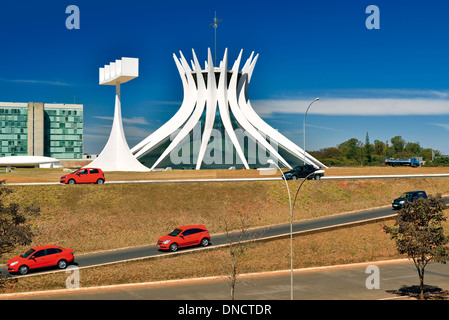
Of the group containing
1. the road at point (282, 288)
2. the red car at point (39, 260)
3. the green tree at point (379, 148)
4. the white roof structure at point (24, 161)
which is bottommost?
the road at point (282, 288)

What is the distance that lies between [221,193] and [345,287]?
17.6 m

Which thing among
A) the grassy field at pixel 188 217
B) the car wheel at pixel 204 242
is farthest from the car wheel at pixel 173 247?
the car wheel at pixel 204 242

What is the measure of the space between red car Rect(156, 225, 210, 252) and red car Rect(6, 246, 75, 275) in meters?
5.54

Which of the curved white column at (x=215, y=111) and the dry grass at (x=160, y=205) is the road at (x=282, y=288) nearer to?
the dry grass at (x=160, y=205)

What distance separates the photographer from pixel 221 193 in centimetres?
4097

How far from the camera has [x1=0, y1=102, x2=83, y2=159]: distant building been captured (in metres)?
121

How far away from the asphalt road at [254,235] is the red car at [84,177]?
11.0m

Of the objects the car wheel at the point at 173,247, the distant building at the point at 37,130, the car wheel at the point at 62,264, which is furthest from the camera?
the distant building at the point at 37,130

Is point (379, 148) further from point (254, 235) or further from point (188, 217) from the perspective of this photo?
point (254, 235)

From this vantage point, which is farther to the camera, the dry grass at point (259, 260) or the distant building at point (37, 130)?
the distant building at point (37, 130)

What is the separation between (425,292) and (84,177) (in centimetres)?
2730

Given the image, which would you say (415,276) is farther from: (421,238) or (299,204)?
(299,204)

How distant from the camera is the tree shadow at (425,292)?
→ 23686 millimetres

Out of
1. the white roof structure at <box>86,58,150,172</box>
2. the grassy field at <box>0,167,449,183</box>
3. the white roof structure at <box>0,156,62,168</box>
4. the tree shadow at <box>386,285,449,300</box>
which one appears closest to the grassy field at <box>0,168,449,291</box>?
the grassy field at <box>0,167,449,183</box>
